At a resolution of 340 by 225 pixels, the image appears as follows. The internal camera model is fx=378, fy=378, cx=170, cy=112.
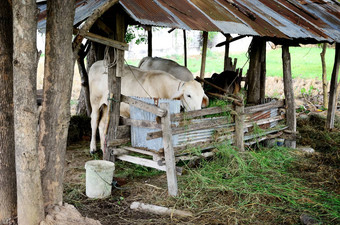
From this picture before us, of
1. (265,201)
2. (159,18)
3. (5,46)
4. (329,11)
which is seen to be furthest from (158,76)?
(329,11)

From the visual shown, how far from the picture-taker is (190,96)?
692 cm

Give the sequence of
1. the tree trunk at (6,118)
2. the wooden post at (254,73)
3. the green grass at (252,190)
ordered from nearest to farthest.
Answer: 1. the tree trunk at (6,118)
2. the green grass at (252,190)
3. the wooden post at (254,73)

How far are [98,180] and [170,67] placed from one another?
384 centimetres

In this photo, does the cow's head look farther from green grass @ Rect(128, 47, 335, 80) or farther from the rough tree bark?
green grass @ Rect(128, 47, 335, 80)

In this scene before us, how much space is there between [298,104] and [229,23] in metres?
7.68

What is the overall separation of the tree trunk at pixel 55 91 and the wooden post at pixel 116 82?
6.91 feet

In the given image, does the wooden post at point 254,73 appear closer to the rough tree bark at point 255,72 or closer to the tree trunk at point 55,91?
the rough tree bark at point 255,72

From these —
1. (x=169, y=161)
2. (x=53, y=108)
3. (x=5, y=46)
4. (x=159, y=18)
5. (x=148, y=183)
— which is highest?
(x=159, y=18)

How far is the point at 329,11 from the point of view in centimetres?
1113

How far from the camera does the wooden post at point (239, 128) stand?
729cm

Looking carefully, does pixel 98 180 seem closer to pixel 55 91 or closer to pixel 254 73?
pixel 55 91

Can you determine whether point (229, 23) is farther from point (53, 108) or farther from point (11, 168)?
point (11, 168)

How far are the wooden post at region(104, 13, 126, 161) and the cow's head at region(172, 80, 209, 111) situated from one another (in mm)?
1125

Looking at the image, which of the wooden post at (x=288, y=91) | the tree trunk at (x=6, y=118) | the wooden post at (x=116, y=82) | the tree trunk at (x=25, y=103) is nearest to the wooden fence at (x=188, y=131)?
the wooden post at (x=116, y=82)
